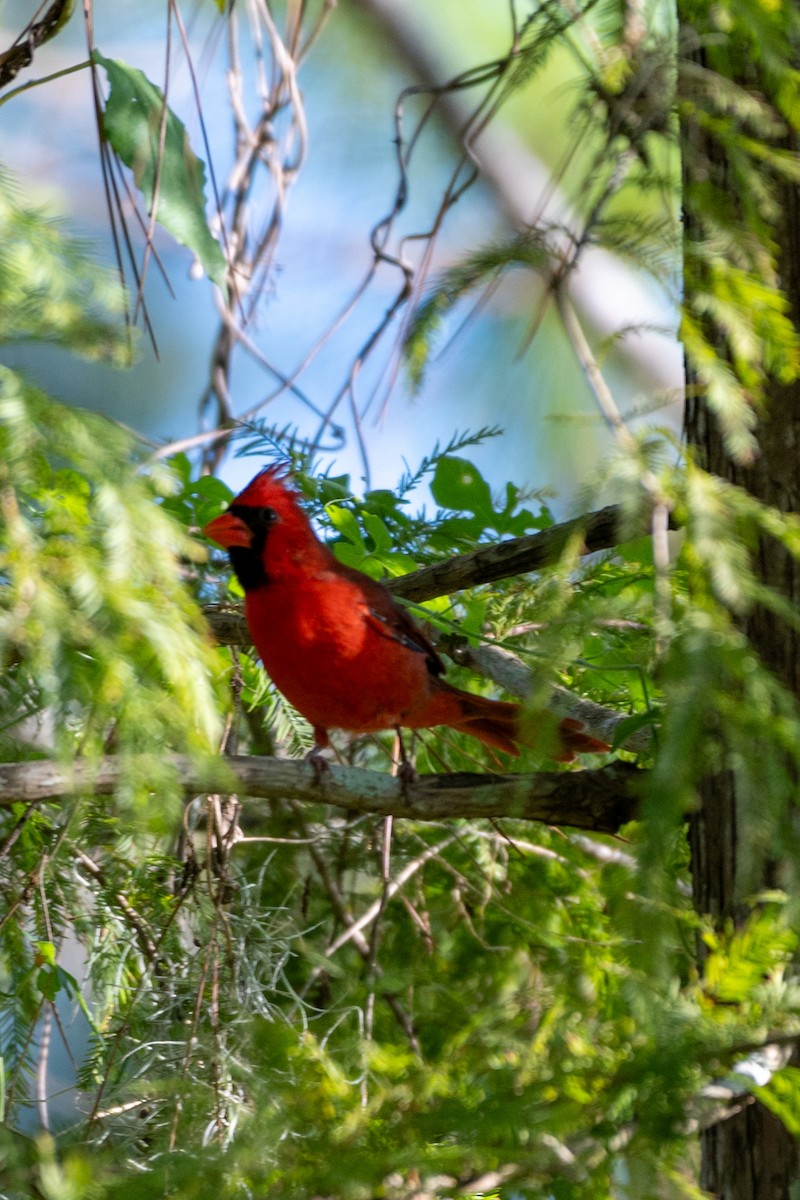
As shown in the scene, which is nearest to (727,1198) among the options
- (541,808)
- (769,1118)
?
(769,1118)

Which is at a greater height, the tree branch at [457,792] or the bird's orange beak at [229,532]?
the bird's orange beak at [229,532]

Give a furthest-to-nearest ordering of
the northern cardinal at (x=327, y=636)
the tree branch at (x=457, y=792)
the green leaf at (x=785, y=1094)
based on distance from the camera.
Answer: the northern cardinal at (x=327, y=636) < the tree branch at (x=457, y=792) < the green leaf at (x=785, y=1094)

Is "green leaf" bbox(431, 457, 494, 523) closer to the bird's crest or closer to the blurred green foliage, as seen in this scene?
the bird's crest

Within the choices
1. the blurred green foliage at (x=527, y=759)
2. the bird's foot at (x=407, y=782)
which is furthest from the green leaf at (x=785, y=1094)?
the bird's foot at (x=407, y=782)

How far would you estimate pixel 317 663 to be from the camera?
Answer: 2232mm

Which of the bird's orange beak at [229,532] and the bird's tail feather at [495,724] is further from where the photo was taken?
the bird's orange beak at [229,532]

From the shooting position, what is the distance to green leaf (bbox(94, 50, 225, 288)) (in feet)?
6.01

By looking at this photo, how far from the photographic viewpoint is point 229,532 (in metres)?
2.31

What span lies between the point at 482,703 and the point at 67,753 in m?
1.51

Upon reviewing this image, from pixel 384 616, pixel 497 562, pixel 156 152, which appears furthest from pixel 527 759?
pixel 156 152

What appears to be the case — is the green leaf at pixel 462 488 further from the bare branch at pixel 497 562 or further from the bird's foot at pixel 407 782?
the bird's foot at pixel 407 782

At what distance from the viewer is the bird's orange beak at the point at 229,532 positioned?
7.52 ft

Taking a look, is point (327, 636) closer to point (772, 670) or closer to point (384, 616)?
point (384, 616)

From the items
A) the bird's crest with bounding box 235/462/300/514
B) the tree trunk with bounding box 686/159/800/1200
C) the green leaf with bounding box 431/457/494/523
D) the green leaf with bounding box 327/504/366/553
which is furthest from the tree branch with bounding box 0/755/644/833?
the bird's crest with bounding box 235/462/300/514
